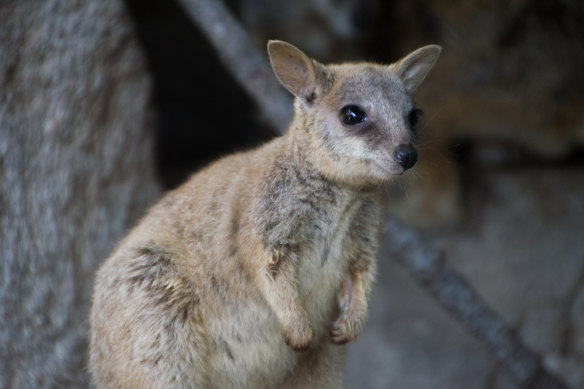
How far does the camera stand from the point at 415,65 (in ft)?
13.1

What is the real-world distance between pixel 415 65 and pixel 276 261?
1399 millimetres

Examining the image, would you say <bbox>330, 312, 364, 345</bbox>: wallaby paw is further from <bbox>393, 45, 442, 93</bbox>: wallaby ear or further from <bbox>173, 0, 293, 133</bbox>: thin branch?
<bbox>173, 0, 293, 133</bbox>: thin branch

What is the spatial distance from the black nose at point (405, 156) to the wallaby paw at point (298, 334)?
35.2 inches

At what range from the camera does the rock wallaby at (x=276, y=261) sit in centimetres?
352

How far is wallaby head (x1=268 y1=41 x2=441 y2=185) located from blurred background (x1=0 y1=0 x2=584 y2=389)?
1.40 metres

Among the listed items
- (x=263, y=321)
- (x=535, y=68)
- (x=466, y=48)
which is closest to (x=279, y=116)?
(x=263, y=321)

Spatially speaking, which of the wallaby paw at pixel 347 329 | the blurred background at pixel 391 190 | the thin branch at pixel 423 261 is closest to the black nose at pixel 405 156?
the wallaby paw at pixel 347 329

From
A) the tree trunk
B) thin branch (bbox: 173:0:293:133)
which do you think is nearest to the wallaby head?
thin branch (bbox: 173:0:293:133)

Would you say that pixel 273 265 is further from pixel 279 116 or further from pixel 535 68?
pixel 535 68

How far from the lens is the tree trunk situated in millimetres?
4629

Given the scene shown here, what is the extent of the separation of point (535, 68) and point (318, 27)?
230 cm

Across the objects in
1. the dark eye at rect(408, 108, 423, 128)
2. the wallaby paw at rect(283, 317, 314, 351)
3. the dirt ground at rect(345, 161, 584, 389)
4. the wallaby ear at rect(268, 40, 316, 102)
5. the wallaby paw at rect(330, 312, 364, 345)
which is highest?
the wallaby ear at rect(268, 40, 316, 102)

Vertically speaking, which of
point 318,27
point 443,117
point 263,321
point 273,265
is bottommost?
point 443,117

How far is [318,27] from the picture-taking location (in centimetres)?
766
